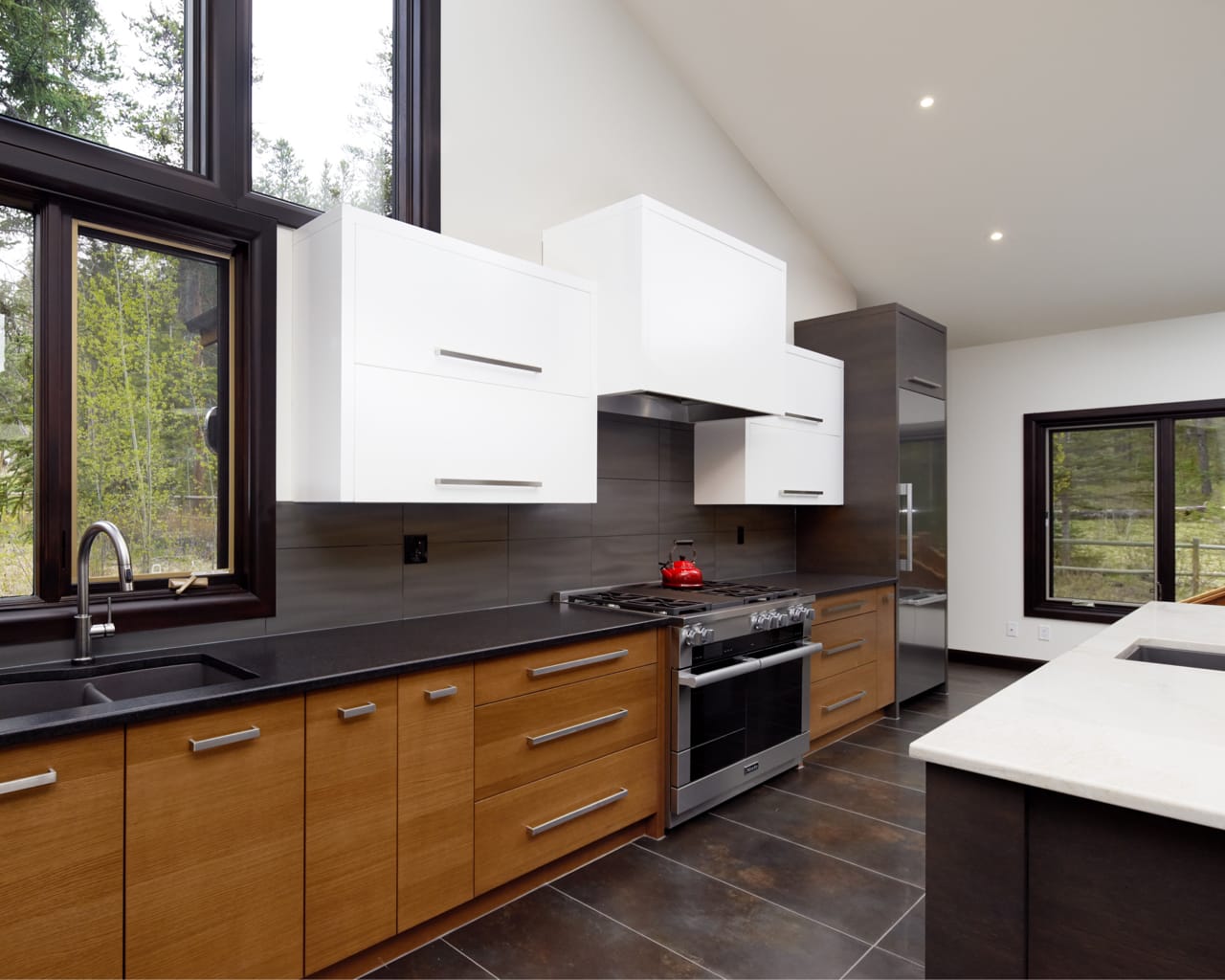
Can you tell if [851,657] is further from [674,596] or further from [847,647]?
[674,596]

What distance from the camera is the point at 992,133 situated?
12.0ft

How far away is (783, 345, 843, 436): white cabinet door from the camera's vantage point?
3996mm

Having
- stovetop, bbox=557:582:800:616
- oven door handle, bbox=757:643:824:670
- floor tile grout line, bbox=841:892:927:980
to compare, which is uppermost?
stovetop, bbox=557:582:800:616

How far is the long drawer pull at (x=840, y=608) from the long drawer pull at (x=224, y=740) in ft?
8.87

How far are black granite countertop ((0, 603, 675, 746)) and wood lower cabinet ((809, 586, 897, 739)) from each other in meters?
1.28

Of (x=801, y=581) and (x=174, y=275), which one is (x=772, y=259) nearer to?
(x=801, y=581)

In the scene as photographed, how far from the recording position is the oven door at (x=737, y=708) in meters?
2.69

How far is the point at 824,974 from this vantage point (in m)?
1.91

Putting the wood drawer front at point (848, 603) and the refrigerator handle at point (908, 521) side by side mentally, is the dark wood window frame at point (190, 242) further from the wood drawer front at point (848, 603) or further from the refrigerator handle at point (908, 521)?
the refrigerator handle at point (908, 521)

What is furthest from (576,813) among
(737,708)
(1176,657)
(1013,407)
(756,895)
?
(1013,407)

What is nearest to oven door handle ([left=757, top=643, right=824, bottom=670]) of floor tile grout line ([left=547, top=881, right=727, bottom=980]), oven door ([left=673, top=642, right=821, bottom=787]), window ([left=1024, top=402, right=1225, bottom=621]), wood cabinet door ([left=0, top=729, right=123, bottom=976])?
oven door ([left=673, top=642, right=821, bottom=787])

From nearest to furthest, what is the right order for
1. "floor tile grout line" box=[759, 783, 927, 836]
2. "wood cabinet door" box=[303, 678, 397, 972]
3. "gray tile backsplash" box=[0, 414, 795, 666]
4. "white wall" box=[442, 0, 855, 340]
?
"wood cabinet door" box=[303, 678, 397, 972] < "gray tile backsplash" box=[0, 414, 795, 666] < "floor tile grout line" box=[759, 783, 927, 836] < "white wall" box=[442, 0, 855, 340]

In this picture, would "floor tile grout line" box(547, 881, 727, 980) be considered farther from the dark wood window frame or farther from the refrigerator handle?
the refrigerator handle

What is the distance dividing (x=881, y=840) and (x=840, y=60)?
3379mm
